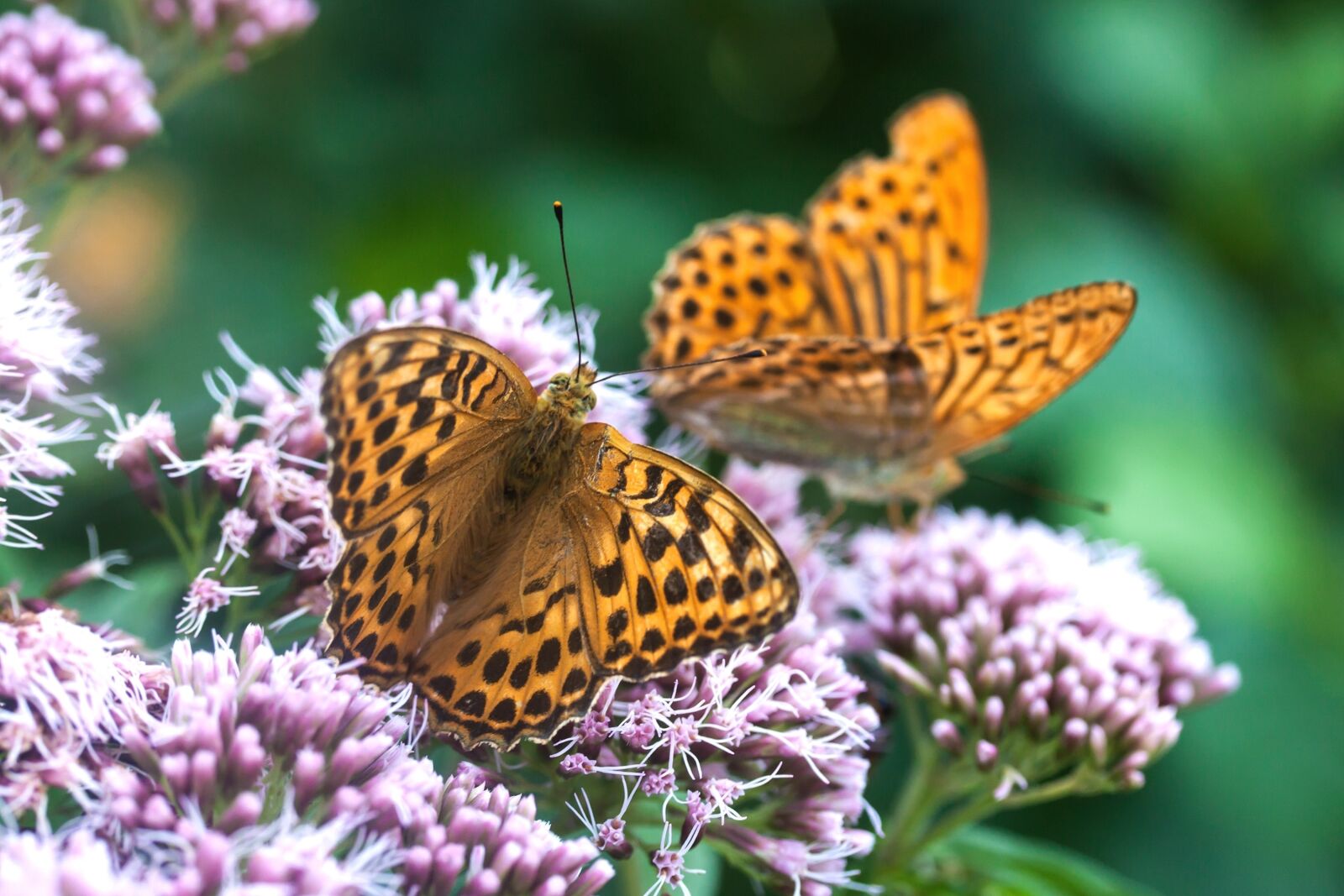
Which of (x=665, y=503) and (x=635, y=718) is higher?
(x=665, y=503)

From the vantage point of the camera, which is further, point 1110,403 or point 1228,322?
point 1228,322

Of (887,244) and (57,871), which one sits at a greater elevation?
(887,244)

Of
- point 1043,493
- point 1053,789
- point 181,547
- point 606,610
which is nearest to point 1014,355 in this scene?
point 1043,493

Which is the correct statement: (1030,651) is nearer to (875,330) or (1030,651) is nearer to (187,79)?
(875,330)

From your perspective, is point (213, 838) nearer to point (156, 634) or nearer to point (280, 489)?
point (280, 489)

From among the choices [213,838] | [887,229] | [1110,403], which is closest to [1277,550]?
[1110,403]

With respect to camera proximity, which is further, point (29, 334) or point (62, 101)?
point (62, 101)

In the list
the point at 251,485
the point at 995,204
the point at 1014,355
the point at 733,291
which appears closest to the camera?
the point at 251,485

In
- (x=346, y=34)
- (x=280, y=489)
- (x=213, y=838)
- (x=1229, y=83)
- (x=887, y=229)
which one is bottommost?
(x=213, y=838)
